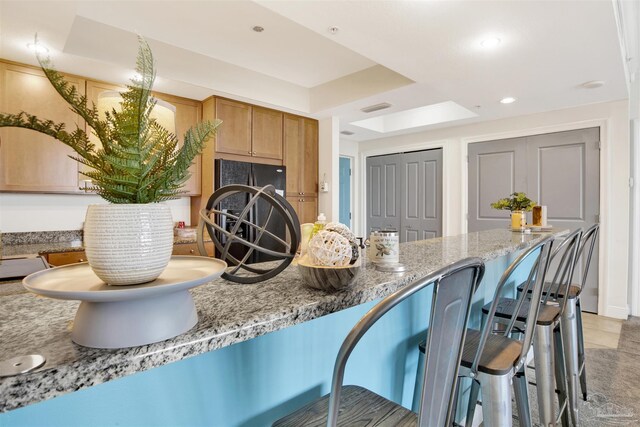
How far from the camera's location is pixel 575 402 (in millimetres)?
1731

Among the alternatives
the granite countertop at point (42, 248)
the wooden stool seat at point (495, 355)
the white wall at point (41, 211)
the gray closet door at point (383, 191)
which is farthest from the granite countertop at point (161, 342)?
the gray closet door at point (383, 191)

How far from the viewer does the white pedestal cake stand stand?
17.5 inches

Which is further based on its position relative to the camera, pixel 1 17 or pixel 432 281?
pixel 1 17

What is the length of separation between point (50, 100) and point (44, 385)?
311cm

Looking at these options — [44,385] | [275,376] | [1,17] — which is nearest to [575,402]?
[275,376]

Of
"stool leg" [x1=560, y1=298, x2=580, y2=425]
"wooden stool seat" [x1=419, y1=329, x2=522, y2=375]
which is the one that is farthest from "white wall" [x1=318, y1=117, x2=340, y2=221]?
"wooden stool seat" [x1=419, y1=329, x2=522, y2=375]

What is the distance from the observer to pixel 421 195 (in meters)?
4.90

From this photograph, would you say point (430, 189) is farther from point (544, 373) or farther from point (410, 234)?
point (544, 373)

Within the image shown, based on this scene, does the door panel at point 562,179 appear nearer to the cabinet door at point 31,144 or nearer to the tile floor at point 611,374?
the tile floor at point 611,374

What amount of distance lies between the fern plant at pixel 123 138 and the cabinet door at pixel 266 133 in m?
3.17

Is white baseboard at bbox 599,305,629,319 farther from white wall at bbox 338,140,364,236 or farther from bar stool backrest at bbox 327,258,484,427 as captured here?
bar stool backrest at bbox 327,258,484,427

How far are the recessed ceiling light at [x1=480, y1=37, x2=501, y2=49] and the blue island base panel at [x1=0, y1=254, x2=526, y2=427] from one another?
1889 mm

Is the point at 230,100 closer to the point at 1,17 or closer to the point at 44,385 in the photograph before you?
the point at 1,17

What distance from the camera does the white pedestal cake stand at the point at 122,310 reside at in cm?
44
